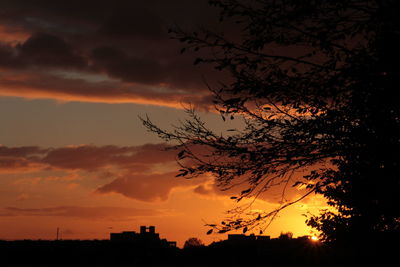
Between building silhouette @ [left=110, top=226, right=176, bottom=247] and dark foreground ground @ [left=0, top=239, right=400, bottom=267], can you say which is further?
building silhouette @ [left=110, top=226, right=176, bottom=247]

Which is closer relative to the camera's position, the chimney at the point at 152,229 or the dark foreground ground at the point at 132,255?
the dark foreground ground at the point at 132,255

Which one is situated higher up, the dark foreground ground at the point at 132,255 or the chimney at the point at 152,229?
the chimney at the point at 152,229

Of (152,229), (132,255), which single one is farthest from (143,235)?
(132,255)

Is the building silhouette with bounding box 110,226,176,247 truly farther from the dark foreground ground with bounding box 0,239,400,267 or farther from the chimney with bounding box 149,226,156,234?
the dark foreground ground with bounding box 0,239,400,267

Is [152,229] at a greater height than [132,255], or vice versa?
[152,229]

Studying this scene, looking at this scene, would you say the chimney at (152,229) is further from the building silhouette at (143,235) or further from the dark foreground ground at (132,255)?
the dark foreground ground at (132,255)

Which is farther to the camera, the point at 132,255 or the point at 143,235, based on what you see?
the point at 143,235

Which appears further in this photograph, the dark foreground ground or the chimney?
the chimney

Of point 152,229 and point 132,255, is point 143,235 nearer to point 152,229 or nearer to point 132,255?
point 152,229

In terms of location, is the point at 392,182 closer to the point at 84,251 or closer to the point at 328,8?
the point at 328,8

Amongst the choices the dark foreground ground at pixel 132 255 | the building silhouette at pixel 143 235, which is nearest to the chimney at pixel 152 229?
the building silhouette at pixel 143 235

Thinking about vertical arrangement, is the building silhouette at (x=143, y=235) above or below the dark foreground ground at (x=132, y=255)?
above

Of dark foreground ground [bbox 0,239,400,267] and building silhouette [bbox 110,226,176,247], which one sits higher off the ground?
building silhouette [bbox 110,226,176,247]

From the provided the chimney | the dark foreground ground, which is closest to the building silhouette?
the chimney
